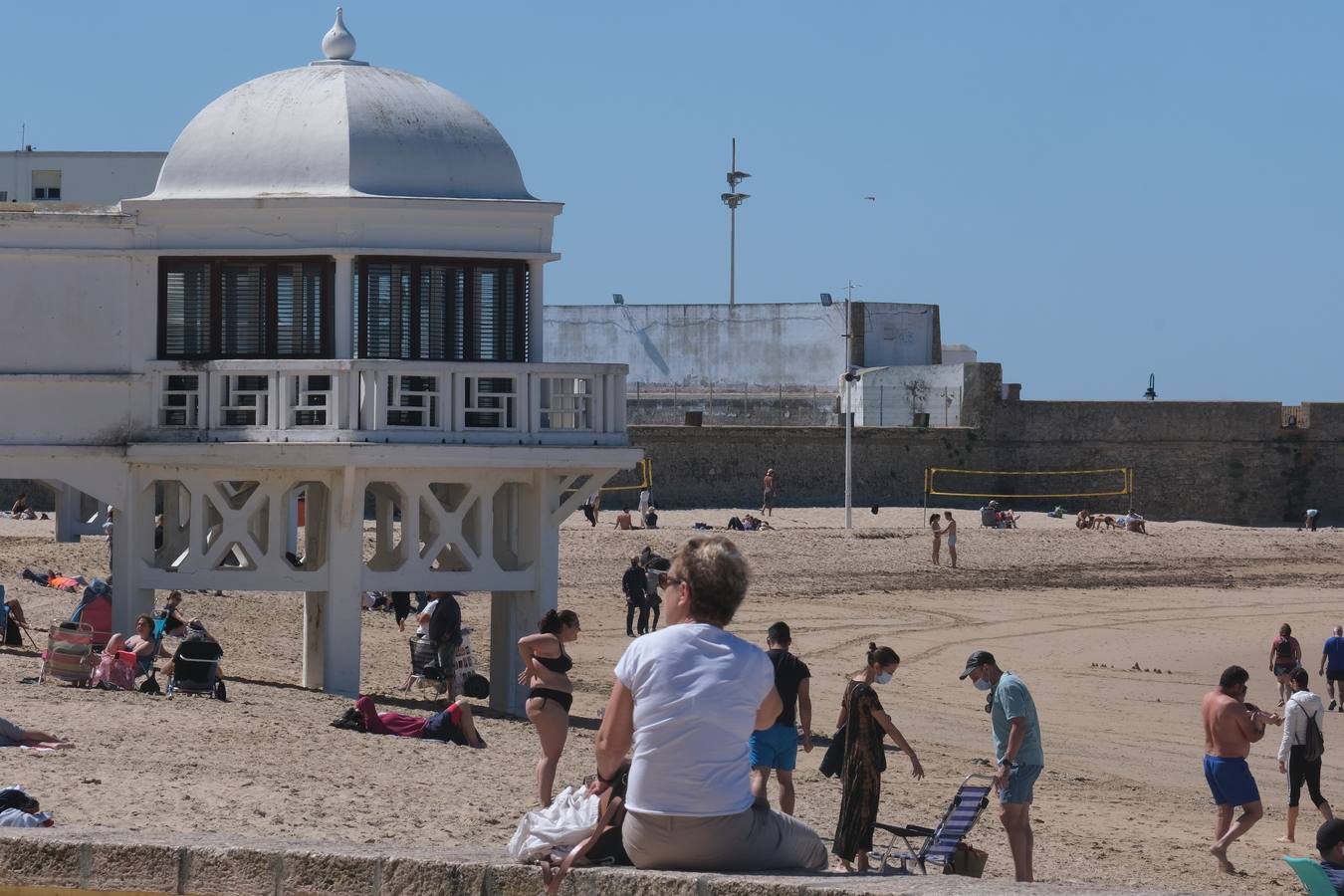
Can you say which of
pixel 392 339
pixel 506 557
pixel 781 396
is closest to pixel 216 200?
pixel 392 339

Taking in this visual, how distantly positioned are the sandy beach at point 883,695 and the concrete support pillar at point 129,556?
93cm

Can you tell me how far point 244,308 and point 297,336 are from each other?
20.5 inches

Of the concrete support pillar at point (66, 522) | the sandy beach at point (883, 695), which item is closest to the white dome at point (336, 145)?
the sandy beach at point (883, 695)

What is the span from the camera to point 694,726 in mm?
6742

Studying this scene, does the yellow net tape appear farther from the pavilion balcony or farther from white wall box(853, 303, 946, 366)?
the pavilion balcony

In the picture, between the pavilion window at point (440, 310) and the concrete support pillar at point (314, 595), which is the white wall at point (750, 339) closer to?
the concrete support pillar at point (314, 595)

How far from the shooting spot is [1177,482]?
172ft

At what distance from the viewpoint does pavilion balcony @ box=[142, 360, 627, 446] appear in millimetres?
17609

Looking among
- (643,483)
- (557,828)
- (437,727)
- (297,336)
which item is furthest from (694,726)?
(643,483)

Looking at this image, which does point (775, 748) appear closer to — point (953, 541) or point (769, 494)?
point (953, 541)

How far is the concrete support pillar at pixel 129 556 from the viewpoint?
18391 mm

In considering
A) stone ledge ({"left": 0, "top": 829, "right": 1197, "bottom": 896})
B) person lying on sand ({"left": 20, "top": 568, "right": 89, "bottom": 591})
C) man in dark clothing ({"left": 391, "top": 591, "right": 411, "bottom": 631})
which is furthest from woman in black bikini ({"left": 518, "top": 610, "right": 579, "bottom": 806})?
man in dark clothing ({"left": 391, "top": 591, "right": 411, "bottom": 631})

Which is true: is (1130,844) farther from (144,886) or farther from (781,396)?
(781,396)

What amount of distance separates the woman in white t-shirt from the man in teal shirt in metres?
5.19
